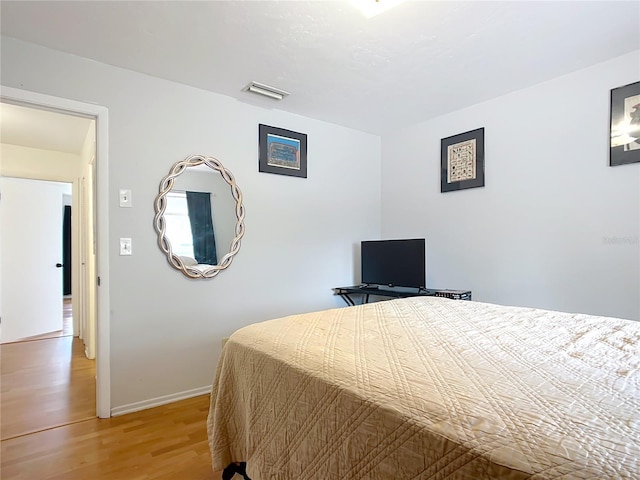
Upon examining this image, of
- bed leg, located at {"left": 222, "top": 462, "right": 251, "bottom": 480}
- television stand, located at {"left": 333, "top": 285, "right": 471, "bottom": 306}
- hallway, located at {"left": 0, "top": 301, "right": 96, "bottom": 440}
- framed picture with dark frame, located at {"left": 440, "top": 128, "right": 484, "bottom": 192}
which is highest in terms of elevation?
framed picture with dark frame, located at {"left": 440, "top": 128, "right": 484, "bottom": 192}

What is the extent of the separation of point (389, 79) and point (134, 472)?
9.49 ft

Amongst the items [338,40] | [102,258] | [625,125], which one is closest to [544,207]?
[625,125]

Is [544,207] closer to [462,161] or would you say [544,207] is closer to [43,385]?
[462,161]

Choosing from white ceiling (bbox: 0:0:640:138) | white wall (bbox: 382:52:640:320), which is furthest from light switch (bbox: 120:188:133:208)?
white wall (bbox: 382:52:640:320)

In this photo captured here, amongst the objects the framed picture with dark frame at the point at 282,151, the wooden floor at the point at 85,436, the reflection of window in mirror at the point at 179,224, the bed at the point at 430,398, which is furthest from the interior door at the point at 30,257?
the bed at the point at 430,398

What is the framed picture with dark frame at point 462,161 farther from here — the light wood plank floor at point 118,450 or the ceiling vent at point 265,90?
the light wood plank floor at point 118,450

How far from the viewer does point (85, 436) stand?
2104 mm

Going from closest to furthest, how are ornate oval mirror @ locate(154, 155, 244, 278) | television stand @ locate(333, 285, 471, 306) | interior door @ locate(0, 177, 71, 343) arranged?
ornate oval mirror @ locate(154, 155, 244, 278) → television stand @ locate(333, 285, 471, 306) → interior door @ locate(0, 177, 71, 343)

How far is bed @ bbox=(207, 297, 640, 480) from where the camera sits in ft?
2.06

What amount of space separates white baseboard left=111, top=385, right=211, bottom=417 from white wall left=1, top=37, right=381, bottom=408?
0.04 metres

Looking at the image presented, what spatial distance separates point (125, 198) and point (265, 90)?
1.32m

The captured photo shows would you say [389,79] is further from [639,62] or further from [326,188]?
[639,62]

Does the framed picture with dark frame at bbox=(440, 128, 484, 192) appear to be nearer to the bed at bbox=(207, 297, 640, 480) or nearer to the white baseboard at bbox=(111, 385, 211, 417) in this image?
the bed at bbox=(207, 297, 640, 480)

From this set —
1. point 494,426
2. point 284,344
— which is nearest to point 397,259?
point 284,344
